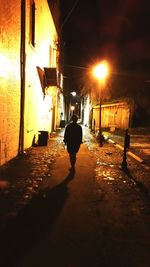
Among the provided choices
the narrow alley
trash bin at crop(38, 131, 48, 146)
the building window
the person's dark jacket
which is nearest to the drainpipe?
the narrow alley

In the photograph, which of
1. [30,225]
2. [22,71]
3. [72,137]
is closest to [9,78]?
[22,71]

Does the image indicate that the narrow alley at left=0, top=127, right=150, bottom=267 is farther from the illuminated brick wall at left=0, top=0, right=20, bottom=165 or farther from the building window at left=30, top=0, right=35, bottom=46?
the building window at left=30, top=0, right=35, bottom=46

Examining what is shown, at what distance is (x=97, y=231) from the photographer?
470 centimetres

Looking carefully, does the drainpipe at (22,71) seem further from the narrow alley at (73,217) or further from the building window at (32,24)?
the building window at (32,24)

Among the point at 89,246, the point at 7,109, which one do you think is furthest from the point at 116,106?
the point at 89,246

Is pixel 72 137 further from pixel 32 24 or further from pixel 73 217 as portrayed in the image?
pixel 32 24

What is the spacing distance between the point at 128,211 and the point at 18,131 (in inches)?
247

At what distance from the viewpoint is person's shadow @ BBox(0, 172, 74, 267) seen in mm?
3923

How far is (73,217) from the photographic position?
525cm

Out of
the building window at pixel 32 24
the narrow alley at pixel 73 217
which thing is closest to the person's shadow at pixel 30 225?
the narrow alley at pixel 73 217

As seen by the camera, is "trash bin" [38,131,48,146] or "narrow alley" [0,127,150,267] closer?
"narrow alley" [0,127,150,267]

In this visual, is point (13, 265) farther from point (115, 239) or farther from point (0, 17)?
point (0, 17)

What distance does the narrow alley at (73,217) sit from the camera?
3.86m

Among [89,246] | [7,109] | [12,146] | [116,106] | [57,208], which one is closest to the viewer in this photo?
[89,246]
